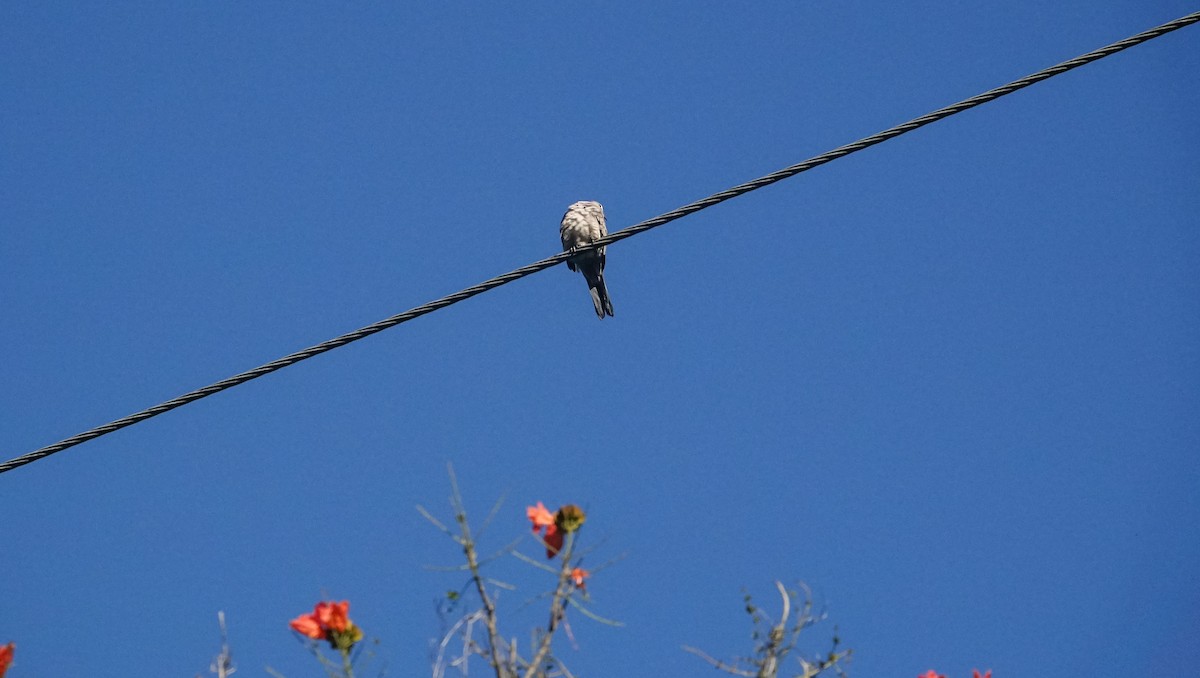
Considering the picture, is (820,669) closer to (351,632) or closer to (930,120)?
(351,632)

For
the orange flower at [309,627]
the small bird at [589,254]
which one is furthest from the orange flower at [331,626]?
the small bird at [589,254]

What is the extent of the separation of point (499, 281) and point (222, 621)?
233 cm

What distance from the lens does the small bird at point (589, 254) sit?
12.2m

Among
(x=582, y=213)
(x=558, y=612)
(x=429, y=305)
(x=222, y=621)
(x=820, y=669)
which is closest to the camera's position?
(x=222, y=621)

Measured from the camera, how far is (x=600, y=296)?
12.3 metres

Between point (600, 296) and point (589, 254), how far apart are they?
1.52 ft

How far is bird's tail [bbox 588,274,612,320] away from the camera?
40.1 ft

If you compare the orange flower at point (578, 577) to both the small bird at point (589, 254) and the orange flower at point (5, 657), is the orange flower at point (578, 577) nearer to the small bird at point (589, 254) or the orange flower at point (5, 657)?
the orange flower at point (5, 657)

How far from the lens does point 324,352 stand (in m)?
5.78

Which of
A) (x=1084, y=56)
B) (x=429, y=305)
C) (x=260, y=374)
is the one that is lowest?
(x=260, y=374)

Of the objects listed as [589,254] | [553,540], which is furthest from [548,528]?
[589,254]

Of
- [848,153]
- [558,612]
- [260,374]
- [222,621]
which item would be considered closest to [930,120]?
[848,153]

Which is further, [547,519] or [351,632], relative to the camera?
[547,519]

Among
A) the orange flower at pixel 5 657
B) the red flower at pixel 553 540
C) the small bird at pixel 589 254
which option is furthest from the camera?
the small bird at pixel 589 254
